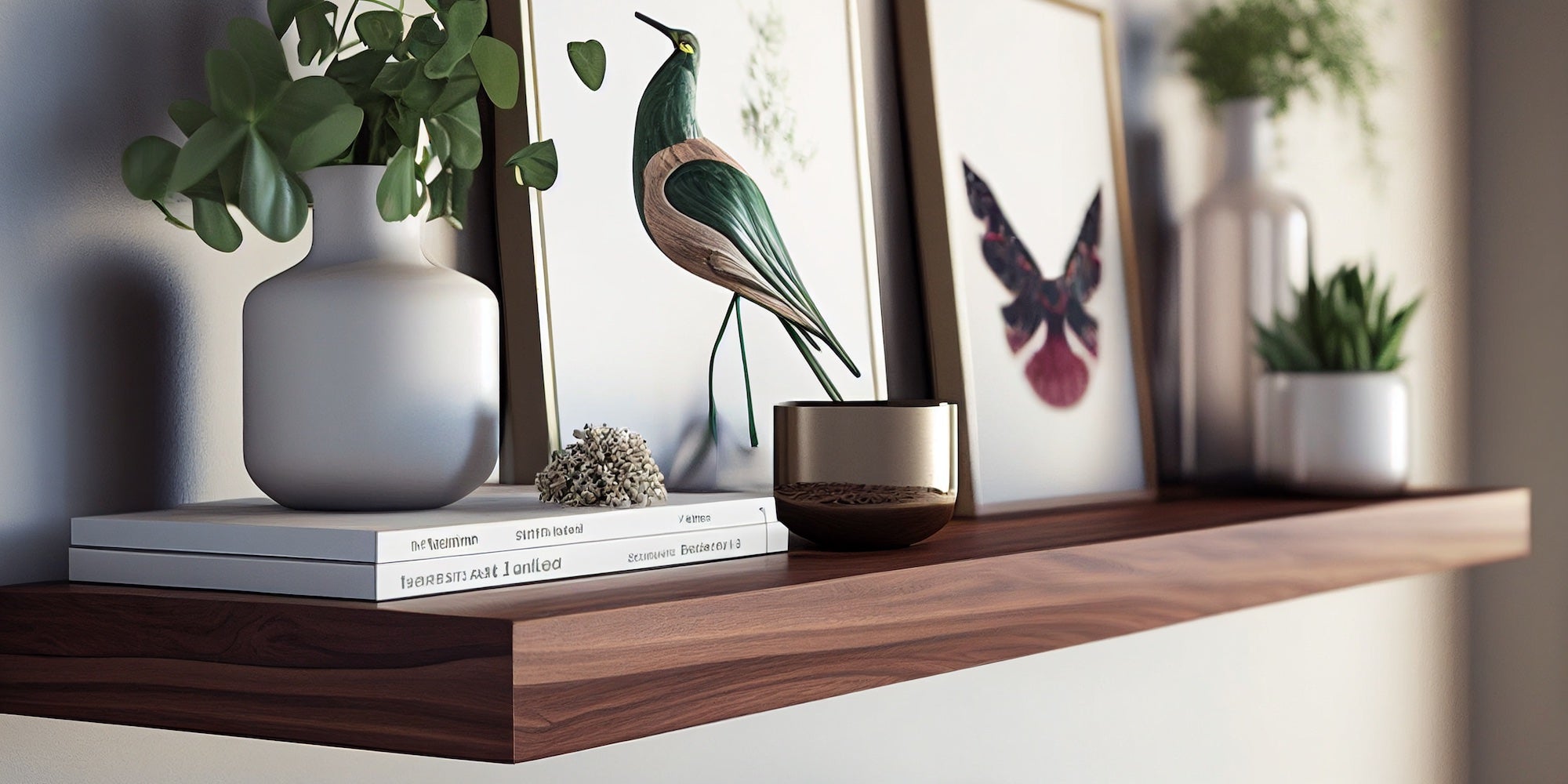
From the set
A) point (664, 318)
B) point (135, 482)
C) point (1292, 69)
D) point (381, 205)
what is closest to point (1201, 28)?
point (1292, 69)

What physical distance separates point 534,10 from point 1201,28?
2.78ft

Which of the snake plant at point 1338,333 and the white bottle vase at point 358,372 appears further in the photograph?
the snake plant at point 1338,333

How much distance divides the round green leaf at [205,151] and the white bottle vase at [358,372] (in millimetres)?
51

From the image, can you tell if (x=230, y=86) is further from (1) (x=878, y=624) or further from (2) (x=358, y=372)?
(1) (x=878, y=624)

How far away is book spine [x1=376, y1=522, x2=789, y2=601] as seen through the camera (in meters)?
0.55

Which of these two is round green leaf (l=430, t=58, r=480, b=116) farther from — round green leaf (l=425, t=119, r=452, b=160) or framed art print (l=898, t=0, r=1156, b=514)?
framed art print (l=898, t=0, r=1156, b=514)

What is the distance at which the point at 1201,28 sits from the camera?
1.41 m

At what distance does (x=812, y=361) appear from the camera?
95 centimetres

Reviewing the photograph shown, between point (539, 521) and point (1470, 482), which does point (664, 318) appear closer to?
point (539, 521)

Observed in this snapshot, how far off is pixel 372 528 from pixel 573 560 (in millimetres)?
103

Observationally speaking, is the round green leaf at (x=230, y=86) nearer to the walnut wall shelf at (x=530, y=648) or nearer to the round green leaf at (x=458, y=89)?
the round green leaf at (x=458, y=89)

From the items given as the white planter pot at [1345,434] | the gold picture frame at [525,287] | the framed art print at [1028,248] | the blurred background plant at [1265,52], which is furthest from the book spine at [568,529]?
the blurred background plant at [1265,52]

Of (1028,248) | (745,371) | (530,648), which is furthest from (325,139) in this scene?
(1028,248)

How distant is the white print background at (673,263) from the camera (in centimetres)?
81
